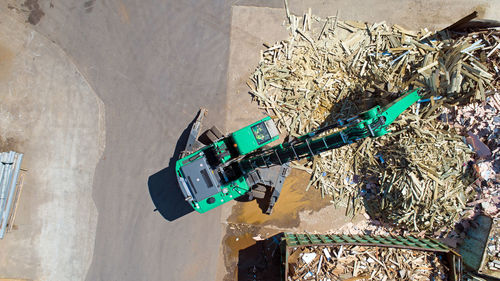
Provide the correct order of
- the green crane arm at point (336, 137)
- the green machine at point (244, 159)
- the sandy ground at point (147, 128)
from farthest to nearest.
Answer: the sandy ground at point (147, 128)
the green machine at point (244, 159)
the green crane arm at point (336, 137)

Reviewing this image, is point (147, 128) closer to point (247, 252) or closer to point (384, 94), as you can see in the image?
point (247, 252)

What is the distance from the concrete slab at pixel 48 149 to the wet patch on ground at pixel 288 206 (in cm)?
575

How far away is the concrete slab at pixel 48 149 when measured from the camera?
12.5 meters

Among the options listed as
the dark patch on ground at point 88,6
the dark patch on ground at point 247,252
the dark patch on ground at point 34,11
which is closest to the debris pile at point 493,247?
the dark patch on ground at point 247,252

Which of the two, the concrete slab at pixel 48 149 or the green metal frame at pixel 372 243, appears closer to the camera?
the green metal frame at pixel 372 243

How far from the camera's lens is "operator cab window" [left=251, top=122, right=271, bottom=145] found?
10.1 m

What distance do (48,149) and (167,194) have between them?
4940mm

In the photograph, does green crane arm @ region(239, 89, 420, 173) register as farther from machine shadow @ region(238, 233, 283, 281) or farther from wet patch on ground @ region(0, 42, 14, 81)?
wet patch on ground @ region(0, 42, 14, 81)

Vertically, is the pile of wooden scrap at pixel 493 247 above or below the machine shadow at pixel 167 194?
below

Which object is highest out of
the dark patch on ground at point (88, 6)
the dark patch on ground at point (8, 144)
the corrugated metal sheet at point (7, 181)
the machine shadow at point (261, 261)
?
the dark patch on ground at point (88, 6)

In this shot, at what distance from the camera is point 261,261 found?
Result: 12.3 metres

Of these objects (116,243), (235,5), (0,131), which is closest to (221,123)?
(235,5)

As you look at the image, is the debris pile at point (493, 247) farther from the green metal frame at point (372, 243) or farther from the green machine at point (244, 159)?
the green machine at point (244, 159)

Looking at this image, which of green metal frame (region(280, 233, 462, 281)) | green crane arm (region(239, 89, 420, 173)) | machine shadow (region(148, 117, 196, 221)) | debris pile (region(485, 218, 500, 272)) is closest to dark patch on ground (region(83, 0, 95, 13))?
machine shadow (region(148, 117, 196, 221))
